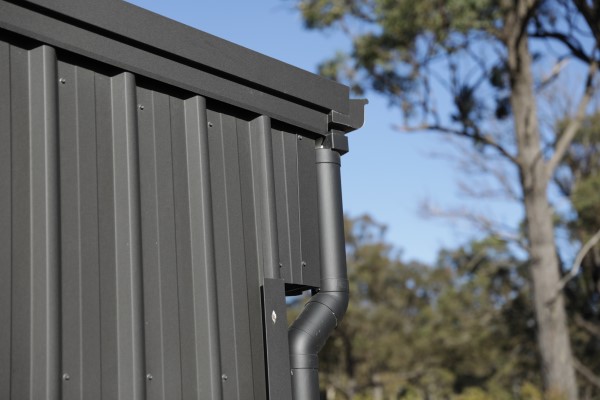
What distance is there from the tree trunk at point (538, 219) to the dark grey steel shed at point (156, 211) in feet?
41.6

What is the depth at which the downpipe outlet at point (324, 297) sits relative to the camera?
10.4 ft

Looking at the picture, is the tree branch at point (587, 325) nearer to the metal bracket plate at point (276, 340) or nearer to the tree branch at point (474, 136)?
the tree branch at point (474, 136)

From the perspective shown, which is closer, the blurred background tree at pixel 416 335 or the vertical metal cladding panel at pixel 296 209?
the vertical metal cladding panel at pixel 296 209

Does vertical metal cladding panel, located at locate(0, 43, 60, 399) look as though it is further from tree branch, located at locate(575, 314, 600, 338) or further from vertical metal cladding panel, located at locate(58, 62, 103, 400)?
tree branch, located at locate(575, 314, 600, 338)

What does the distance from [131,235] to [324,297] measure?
94cm

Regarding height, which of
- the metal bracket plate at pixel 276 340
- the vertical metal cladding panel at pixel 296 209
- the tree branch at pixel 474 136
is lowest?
the metal bracket plate at pixel 276 340

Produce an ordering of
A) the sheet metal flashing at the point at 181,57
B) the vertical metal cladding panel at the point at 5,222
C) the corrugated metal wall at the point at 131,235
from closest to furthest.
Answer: the vertical metal cladding panel at the point at 5,222 → the corrugated metal wall at the point at 131,235 → the sheet metal flashing at the point at 181,57

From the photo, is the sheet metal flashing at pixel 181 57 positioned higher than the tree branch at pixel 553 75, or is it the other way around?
the tree branch at pixel 553 75

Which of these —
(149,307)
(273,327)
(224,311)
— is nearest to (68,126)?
(149,307)

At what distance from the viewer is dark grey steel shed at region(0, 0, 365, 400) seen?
2.48 m

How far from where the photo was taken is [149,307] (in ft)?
8.98

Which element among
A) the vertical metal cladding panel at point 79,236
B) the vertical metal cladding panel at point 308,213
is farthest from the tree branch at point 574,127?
the vertical metal cladding panel at point 79,236

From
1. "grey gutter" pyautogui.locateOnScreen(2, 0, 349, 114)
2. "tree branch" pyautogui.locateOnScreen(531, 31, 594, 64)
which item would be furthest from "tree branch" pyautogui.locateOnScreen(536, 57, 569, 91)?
"grey gutter" pyautogui.locateOnScreen(2, 0, 349, 114)

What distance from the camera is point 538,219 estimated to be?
1628 centimetres
